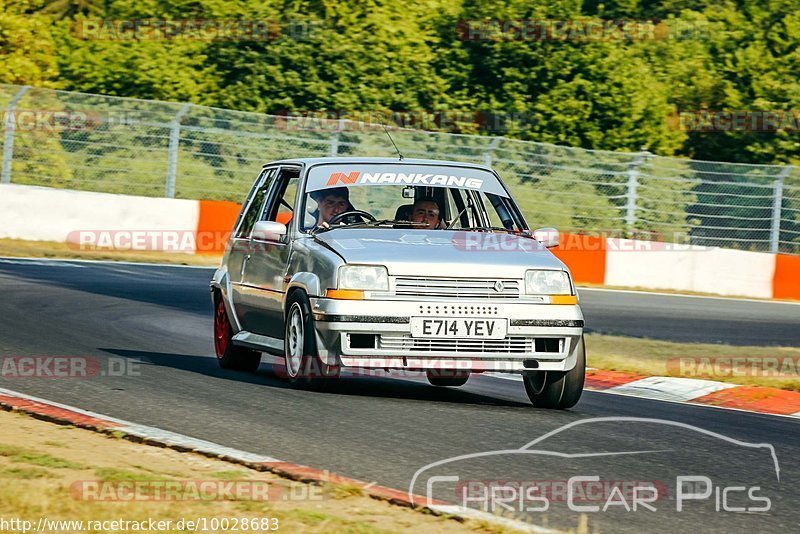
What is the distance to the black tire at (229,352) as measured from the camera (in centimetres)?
1100

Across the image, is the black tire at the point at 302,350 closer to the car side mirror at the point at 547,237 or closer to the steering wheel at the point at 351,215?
the steering wheel at the point at 351,215

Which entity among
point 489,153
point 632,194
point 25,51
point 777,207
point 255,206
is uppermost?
point 25,51

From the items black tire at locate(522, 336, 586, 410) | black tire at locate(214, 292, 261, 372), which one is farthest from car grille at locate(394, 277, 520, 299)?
black tire at locate(214, 292, 261, 372)

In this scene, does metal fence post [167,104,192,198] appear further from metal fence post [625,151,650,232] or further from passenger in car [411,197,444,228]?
passenger in car [411,197,444,228]

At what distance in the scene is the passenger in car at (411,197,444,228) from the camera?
1016 cm

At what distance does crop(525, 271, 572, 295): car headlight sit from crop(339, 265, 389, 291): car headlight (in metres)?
0.93

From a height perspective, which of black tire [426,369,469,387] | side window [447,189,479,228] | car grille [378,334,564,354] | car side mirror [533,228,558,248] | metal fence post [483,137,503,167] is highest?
metal fence post [483,137,503,167]

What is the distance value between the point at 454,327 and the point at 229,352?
9.39 ft

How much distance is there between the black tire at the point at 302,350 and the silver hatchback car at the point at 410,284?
0.04 ft

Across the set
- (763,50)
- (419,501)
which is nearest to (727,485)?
(419,501)

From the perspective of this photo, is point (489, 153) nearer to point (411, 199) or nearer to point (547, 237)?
point (411, 199)

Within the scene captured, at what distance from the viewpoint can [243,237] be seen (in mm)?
11070

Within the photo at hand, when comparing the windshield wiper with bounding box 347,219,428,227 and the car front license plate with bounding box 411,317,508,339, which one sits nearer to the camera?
the car front license plate with bounding box 411,317,508,339

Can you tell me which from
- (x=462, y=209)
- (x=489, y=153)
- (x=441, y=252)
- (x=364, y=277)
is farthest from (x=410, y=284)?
(x=489, y=153)
